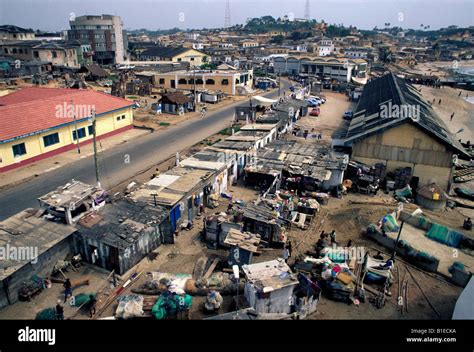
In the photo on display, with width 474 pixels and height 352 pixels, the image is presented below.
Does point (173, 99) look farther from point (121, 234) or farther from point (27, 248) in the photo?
point (27, 248)

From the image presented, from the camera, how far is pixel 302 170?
2725 centimetres

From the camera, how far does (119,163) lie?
1235 inches

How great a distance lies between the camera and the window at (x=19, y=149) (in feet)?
94.1

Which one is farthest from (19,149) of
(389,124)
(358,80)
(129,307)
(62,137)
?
(358,80)

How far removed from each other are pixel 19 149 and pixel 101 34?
282ft

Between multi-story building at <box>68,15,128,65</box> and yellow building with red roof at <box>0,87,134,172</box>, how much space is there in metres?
68.0

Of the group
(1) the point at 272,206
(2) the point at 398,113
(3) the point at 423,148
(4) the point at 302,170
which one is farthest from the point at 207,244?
(2) the point at 398,113

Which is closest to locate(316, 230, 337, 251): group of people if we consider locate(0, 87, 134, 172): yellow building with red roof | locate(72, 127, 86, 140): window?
locate(0, 87, 134, 172): yellow building with red roof

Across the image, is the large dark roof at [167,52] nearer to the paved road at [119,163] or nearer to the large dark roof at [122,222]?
the paved road at [119,163]

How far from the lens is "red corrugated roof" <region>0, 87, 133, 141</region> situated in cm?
2936

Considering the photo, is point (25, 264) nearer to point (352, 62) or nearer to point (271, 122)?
point (271, 122)

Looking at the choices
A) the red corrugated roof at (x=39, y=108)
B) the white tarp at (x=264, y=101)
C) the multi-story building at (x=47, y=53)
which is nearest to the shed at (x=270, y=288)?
the red corrugated roof at (x=39, y=108)

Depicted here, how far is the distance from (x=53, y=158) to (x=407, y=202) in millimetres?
31186

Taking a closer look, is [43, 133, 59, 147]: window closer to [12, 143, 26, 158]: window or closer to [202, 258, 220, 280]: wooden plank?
[12, 143, 26, 158]: window
